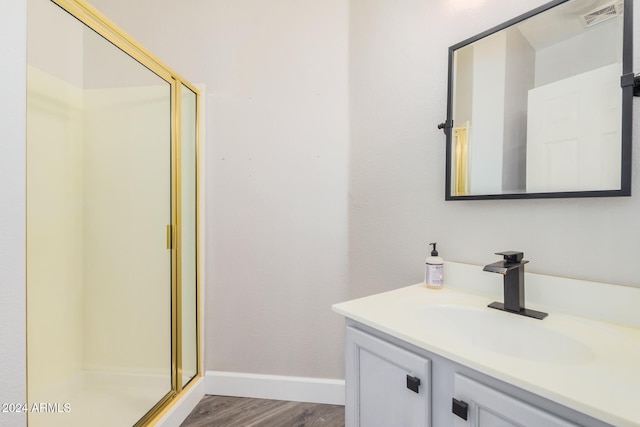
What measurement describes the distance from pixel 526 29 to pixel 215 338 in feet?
6.66

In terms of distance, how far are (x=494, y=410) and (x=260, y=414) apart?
52.3 inches

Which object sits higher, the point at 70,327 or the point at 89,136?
the point at 89,136

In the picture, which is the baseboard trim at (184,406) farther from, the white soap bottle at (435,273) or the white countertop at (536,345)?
the white soap bottle at (435,273)

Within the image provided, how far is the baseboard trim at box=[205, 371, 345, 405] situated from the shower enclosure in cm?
19

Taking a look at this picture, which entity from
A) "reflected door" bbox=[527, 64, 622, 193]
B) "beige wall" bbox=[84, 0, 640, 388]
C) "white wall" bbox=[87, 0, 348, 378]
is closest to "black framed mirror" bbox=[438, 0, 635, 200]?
"reflected door" bbox=[527, 64, 622, 193]

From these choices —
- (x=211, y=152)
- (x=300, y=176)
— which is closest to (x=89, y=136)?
(x=211, y=152)

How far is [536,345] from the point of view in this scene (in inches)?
31.4

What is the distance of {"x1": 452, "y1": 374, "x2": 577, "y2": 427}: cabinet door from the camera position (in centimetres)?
51

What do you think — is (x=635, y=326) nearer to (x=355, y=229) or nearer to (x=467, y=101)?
(x=467, y=101)

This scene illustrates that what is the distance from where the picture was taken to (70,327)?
1500 mm

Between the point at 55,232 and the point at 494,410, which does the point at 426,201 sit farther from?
the point at 55,232

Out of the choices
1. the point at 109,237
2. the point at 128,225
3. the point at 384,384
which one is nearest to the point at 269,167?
A: the point at 128,225

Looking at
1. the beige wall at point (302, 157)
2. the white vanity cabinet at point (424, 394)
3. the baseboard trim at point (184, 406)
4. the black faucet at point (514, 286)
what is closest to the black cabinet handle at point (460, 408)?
the white vanity cabinet at point (424, 394)

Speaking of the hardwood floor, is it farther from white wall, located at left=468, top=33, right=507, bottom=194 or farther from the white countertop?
white wall, located at left=468, top=33, right=507, bottom=194
